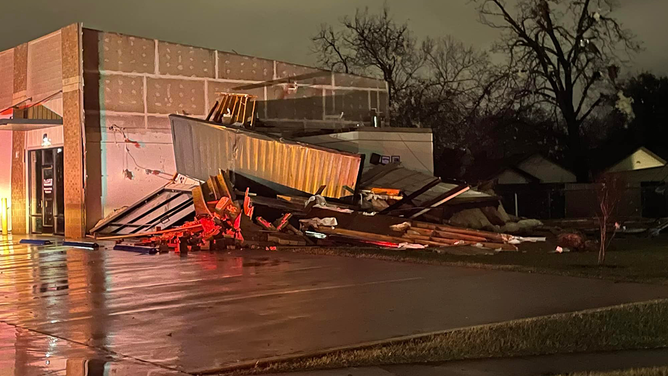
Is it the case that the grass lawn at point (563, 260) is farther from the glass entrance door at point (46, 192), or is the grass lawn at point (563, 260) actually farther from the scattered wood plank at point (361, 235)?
the glass entrance door at point (46, 192)

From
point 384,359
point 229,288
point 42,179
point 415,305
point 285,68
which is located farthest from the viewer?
point 285,68

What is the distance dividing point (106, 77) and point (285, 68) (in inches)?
323

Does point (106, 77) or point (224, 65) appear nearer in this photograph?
point (106, 77)

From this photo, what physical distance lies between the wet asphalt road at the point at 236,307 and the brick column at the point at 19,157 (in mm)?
15219

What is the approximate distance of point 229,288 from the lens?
11758 mm

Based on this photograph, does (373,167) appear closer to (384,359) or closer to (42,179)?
(42,179)

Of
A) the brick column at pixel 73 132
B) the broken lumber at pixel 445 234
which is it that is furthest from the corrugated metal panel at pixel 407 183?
the brick column at pixel 73 132

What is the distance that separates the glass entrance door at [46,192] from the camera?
89.6 ft

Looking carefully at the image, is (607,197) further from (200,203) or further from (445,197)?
(200,203)

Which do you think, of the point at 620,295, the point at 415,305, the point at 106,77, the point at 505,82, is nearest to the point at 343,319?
the point at 415,305

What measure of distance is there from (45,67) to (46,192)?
16.0 feet

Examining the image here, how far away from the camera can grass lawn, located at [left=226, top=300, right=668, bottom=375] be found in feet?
23.3

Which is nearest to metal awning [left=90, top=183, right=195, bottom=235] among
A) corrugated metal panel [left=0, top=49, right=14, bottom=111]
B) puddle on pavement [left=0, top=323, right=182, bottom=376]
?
corrugated metal panel [left=0, top=49, right=14, bottom=111]

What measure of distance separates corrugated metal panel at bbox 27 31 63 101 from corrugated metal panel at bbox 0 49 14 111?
176cm
